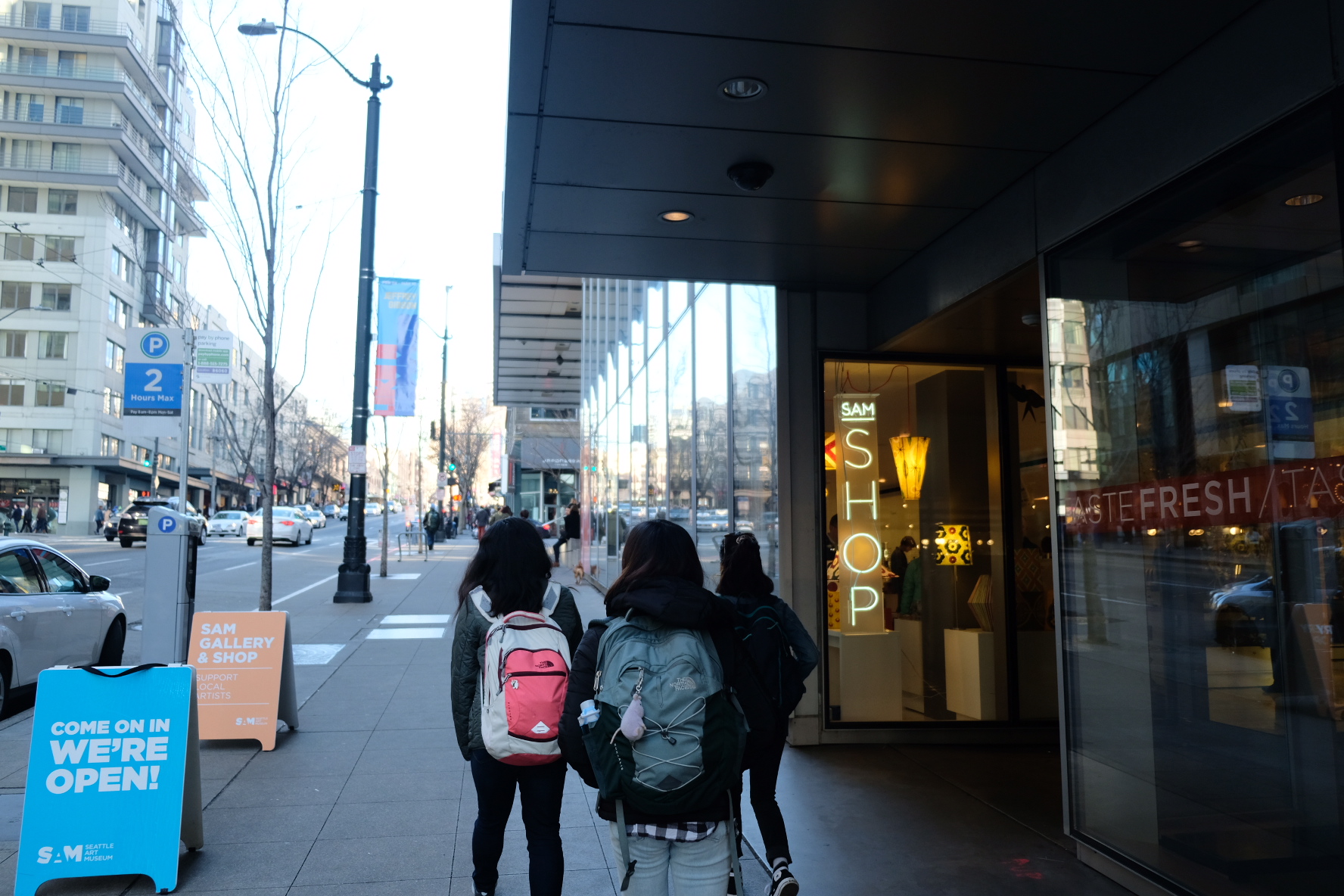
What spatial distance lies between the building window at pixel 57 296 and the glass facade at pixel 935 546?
59.7 m

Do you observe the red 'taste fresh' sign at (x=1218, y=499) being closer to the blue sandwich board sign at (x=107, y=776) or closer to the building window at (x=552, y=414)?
the blue sandwich board sign at (x=107, y=776)

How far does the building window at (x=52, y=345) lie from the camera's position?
55.2 metres

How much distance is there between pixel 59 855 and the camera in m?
4.61

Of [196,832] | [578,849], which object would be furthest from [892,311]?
[196,832]

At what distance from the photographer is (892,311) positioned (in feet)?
25.0

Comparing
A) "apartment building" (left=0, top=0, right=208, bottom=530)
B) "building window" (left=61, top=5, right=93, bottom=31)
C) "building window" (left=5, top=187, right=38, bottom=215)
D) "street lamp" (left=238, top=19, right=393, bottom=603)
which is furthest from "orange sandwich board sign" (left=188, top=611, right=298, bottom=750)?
"building window" (left=61, top=5, right=93, bottom=31)

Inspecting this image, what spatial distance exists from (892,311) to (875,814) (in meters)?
3.73

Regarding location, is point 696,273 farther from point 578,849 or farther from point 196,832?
point 196,832

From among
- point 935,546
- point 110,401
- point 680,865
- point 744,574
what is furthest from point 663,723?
point 110,401

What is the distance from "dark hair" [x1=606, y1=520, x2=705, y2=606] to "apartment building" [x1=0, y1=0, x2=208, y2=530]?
58858 mm

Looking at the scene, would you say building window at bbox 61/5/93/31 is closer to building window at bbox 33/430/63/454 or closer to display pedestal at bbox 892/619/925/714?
building window at bbox 33/430/63/454

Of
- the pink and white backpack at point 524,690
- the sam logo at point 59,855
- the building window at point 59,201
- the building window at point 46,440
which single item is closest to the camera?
the pink and white backpack at point 524,690

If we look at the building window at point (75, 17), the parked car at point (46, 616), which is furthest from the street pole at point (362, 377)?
the building window at point (75, 17)

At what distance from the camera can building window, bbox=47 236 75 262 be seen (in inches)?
2188
